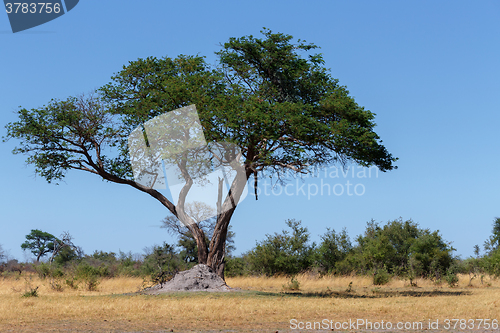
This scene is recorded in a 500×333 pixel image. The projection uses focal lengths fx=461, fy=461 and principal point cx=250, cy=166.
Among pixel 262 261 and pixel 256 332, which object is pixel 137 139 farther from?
pixel 262 261

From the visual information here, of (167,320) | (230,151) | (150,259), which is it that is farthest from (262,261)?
(167,320)

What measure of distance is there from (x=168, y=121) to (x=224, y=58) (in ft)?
12.5

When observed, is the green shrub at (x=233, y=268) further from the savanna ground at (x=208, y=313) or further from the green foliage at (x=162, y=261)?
the savanna ground at (x=208, y=313)

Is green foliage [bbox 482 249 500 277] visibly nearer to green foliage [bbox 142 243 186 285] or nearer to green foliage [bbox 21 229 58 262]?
green foliage [bbox 142 243 186 285]

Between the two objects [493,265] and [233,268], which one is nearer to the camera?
[493,265]

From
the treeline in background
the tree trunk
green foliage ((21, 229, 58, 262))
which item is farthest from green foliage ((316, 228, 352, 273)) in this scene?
green foliage ((21, 229, 58, 262))

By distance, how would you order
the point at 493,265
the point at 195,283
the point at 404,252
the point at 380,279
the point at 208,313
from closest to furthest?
the point at 208,313, the point at 195,283, the point at 380,279, the point at 493,265, the point at 404,252

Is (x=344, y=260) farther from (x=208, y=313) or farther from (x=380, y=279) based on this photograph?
(x=208, y=313)

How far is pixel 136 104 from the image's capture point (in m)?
18.2

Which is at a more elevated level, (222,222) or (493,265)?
(222,222)

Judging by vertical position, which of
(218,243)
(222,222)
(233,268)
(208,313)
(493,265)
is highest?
(222,222)

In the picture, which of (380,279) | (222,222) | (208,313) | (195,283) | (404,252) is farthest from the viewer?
(404,252)

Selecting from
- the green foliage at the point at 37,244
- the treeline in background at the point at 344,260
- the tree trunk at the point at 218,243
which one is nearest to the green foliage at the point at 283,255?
the treeline in background at the point at 344,260

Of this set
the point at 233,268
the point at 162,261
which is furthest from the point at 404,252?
the point at 162,261
